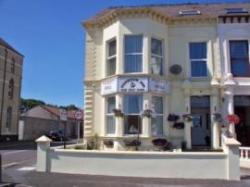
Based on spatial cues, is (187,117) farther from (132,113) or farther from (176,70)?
(132,113)

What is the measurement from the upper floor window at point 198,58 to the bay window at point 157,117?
95.1 inches

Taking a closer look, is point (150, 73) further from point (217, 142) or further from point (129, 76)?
point (217, 142)

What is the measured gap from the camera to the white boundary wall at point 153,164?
1177cm

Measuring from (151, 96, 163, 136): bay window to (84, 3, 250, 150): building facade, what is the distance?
0.05 metres

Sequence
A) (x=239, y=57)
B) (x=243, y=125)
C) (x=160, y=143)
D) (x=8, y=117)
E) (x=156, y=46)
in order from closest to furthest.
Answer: (x=160, y=143) → (x=156, y=46) → (x=239, y=57) → (x=243, y=125) → (x=8, y=117)

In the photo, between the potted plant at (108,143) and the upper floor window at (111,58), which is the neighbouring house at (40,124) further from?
the potted plant at (108,143)

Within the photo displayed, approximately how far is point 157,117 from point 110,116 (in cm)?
232

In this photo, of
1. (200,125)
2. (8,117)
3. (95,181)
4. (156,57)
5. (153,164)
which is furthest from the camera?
(8,117)

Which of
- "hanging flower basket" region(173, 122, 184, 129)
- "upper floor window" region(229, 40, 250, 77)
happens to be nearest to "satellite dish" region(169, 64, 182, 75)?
"hanging flower basket" region(173, 122, 184, 129)

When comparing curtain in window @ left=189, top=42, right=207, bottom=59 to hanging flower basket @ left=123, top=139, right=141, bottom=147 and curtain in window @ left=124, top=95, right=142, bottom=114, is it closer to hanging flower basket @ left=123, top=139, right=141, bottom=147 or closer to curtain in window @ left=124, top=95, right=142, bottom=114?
curtain in window @ left=124, top=95, right=142, bottom=114

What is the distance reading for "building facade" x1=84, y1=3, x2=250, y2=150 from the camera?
663 inches

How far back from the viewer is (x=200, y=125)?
18656mm

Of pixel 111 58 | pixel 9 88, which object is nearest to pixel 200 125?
pixel 111 58

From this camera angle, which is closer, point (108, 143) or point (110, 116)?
point (108, 143)
